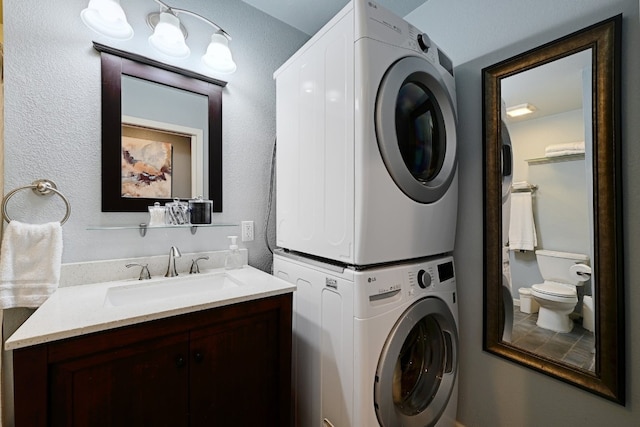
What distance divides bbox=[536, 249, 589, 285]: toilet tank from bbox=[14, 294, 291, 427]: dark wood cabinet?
1.20 meters

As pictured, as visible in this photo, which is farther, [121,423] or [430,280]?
[430,280]

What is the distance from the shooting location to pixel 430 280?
1280mm

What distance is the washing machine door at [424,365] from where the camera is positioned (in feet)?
3.90

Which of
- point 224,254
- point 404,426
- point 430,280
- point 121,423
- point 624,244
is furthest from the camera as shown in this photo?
point 224,254

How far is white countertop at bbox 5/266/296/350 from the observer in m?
0.75

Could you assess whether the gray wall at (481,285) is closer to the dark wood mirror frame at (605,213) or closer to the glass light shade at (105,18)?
the dark wood mirror frame at (605,213)

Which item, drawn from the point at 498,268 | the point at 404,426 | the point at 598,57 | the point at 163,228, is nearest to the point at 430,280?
the point at 498,268

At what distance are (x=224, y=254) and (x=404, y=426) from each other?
4.05 ft

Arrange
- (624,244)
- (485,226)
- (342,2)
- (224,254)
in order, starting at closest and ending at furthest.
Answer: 1. (624,244)
2. (485,226)
3. (224,254)
4. (342,2)

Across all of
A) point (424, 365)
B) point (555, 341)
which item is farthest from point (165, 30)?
point (555, 341)

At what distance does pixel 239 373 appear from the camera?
1.08 metres

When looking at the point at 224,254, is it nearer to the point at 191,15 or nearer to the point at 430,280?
the point at 430,280

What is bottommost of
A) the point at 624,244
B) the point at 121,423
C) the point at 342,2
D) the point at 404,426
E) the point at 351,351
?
the point at 404,426

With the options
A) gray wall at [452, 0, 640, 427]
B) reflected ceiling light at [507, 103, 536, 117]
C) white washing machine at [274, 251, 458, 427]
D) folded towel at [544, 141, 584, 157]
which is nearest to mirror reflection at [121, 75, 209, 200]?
white washing machine at [274, 251, 458, 427]
